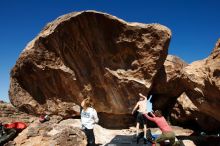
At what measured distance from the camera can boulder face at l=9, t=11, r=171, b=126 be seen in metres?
16.1

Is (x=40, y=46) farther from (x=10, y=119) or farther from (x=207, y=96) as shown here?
(x=207, y=96)

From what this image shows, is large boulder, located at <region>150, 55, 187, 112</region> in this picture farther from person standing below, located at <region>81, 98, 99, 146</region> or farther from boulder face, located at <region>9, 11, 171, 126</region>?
person standing below, located at <region>81, 98, 99, 146</region>

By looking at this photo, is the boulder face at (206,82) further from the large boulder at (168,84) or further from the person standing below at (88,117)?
the person standing below at (88,117)

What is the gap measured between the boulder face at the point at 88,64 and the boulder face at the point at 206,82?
3.41m

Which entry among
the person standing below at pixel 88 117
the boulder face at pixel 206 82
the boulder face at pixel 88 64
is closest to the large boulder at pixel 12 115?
the boulder face at pixel 88 64

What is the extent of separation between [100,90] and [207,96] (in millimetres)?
6755

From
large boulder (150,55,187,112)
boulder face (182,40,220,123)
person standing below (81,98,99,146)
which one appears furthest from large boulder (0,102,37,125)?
boulder face (182,40,220,123)

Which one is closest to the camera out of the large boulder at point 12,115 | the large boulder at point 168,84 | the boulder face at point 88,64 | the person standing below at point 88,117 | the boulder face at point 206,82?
the person standing below at point 88,117

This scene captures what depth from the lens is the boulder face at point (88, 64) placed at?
16.1 m

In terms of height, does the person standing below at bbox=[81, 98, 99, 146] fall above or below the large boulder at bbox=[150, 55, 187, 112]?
below

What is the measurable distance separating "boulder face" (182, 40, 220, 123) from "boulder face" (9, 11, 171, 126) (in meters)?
3.41

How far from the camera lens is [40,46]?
17.3 m

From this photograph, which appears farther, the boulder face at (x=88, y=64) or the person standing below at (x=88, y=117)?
the boulder face at (x=88, y=64)

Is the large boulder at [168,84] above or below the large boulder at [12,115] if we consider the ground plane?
above
